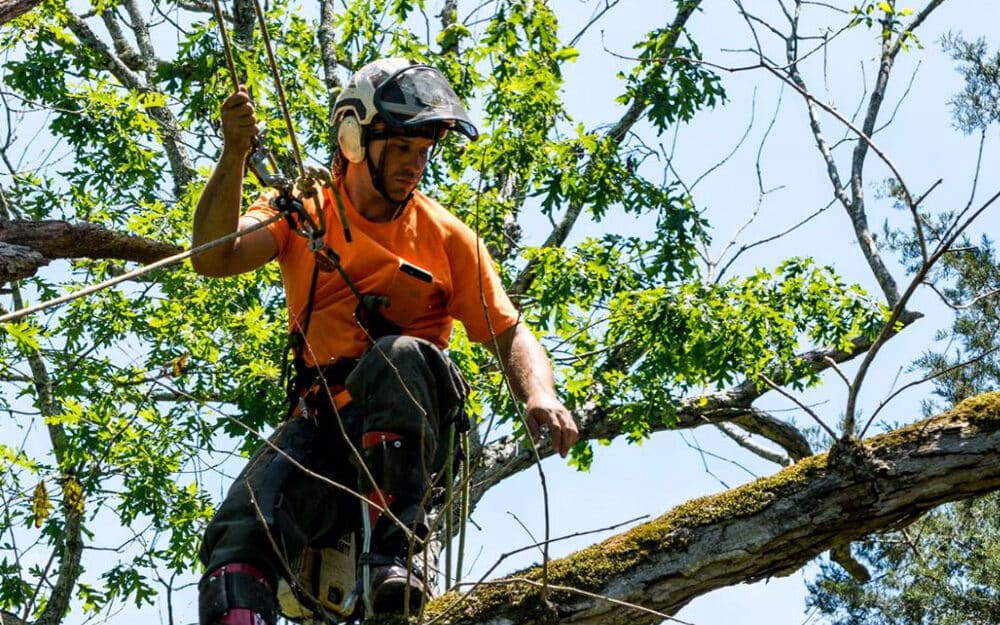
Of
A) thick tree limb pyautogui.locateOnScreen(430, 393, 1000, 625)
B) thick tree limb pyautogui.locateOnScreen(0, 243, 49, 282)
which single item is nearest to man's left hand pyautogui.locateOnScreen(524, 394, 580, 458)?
thick tree limb pyautogui.locateOnScreen(430, 393, 1000, 625)

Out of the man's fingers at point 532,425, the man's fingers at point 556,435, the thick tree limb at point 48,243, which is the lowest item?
the man's fingers at point 556,435

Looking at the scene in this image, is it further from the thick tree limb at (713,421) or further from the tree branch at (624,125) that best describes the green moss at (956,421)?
the tree branch at (624,125)

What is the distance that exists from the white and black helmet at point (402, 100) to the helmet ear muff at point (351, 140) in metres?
0.02

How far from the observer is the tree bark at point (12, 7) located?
161 inches

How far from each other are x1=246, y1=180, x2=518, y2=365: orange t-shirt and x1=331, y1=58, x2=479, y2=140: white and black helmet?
27 cm

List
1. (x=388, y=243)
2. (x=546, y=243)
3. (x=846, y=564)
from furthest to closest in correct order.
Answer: (x=546, y=243), (x=846, y=564), (x=388, y=243)

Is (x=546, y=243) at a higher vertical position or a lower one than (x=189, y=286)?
higher

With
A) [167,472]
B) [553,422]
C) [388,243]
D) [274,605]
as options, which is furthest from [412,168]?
[167,472]

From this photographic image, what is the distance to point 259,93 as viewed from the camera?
1165 centimetres

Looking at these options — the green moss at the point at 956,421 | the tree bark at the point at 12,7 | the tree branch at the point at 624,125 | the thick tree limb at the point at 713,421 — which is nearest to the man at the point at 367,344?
the tree bark at the point at 12,7

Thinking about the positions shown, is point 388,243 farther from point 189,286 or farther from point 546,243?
point 546,243

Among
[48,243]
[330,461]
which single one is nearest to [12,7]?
[48,243]

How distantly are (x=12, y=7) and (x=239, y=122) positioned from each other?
0.66 m

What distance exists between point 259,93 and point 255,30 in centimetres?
98
